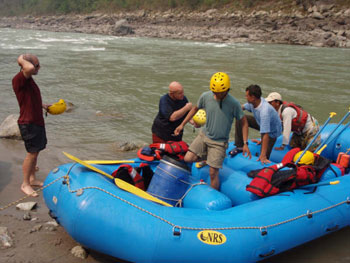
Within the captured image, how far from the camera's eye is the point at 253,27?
3628cm

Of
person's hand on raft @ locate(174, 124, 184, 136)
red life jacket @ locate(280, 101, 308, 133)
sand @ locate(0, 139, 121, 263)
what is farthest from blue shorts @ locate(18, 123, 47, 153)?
red life jacket @ locate(280, 101, 308, 133)

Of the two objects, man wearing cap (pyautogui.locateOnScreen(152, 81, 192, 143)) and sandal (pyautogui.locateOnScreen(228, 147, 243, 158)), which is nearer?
man wearing cap (pyautogui.locateOnScreen(152, 81, 192, 143))

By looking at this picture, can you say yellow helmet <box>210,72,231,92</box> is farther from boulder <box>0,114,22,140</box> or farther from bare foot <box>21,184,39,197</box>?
boulder <box>0,114,22,140</box>

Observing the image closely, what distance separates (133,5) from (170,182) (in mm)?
61156

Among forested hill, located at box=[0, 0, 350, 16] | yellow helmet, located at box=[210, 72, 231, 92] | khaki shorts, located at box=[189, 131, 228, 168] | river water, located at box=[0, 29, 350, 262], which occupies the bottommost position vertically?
river water, located at box=[0, 29, 350, 262]

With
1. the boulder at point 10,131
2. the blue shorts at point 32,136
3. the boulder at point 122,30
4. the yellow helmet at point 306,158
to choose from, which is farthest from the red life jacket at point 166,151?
the boulder at point 122,30

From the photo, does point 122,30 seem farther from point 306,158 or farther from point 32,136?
point 306,158

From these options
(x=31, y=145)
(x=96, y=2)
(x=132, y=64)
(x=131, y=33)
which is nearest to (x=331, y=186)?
(x=31, y=145)

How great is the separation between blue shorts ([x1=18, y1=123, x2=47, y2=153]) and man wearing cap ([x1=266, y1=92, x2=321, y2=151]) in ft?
9.96

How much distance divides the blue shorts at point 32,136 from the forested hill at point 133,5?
36.1 metres

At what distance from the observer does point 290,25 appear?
34.3m

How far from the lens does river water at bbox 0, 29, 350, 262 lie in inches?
275

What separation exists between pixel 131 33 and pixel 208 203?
134 ft

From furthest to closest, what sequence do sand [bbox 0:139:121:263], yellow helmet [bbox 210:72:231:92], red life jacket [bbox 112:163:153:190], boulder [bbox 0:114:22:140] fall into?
boulder [bbox 0:114:22:140], red life jacket [bbox 112:163:153:190], yellow helmet [bbox 210:72:231:92], sand [bbox 0:139:121:263]
